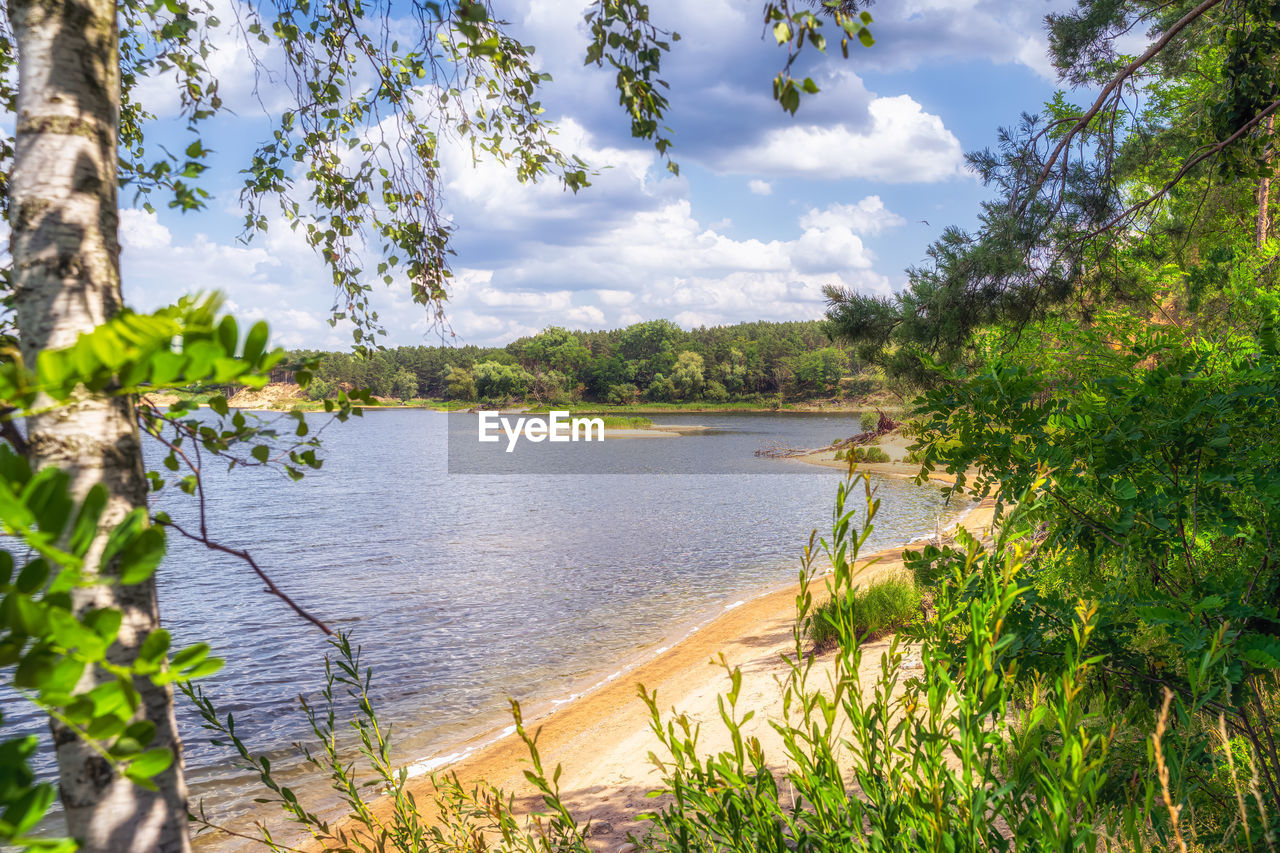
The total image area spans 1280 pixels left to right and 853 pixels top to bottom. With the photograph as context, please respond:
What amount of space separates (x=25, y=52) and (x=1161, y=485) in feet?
11.5

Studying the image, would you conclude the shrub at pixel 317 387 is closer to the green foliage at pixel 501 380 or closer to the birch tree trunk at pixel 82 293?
the birch tree trunk at pixel 82 293

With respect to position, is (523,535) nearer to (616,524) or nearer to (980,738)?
(616,524)

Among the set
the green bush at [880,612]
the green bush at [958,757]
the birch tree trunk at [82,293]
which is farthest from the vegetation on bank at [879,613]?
the birch tree trunk at [82,293]

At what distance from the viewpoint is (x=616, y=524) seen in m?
24.1

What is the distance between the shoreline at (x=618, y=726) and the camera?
6258 mm

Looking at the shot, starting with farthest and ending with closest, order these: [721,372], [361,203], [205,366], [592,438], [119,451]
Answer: [721,372] → [592,438] → [361,203] → [119,451] → [205,366]

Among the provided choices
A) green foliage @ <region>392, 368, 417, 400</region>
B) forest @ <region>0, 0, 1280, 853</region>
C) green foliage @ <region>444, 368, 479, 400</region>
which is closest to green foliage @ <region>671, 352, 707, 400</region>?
green foliage @ <region>444, 368, 479, 400</region>

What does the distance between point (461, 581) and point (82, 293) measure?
53.6ft

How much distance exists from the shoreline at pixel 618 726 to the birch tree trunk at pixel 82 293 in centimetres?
393

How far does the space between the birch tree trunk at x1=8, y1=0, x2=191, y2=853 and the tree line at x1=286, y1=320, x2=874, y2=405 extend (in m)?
100

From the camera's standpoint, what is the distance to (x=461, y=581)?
54.9 ft

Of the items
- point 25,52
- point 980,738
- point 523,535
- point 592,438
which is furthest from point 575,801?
point 592,438

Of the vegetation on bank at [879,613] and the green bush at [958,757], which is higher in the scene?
the green bush at [958,757]

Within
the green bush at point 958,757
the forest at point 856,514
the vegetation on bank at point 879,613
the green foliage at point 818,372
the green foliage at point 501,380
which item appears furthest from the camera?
the green foliage at point 501,380
